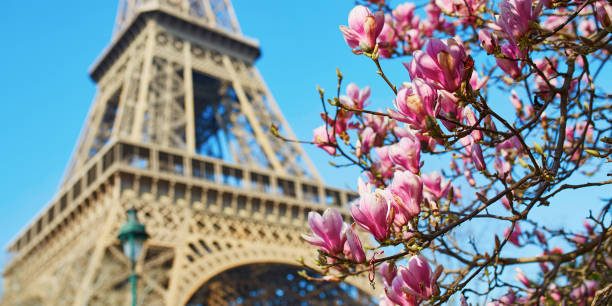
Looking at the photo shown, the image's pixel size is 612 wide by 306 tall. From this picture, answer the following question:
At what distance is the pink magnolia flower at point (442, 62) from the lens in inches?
75.7

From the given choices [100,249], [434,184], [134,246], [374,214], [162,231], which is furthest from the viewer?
[162,231]

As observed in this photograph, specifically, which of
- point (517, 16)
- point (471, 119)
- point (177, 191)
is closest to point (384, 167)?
point (471, 119)

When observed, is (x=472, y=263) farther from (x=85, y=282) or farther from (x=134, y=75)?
(x=134, y=75)

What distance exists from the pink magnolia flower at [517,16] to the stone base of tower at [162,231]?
14.8 meters

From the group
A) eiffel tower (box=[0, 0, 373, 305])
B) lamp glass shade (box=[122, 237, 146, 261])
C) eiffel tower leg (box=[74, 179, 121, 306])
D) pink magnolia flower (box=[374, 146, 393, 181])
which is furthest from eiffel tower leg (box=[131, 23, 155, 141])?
pink magnolia flower (box=[374, 146, 393, 181])

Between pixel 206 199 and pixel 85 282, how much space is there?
5.24 metres

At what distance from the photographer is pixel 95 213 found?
18.5 m

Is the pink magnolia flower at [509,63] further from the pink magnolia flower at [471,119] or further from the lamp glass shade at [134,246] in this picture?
the lamp glass shade at [134,246]

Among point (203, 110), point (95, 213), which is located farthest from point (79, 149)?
point (95, 213)

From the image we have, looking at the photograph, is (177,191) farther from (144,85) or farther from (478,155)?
(478,155)

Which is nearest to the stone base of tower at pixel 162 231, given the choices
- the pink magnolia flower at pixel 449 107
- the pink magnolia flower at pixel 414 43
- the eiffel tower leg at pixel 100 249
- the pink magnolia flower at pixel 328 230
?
the eiffel tower leg at pixel 100 249

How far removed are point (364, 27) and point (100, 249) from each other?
50.0ft

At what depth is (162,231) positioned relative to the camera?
17.5m

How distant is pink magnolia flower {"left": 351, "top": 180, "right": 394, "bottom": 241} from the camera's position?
2.11 metres
